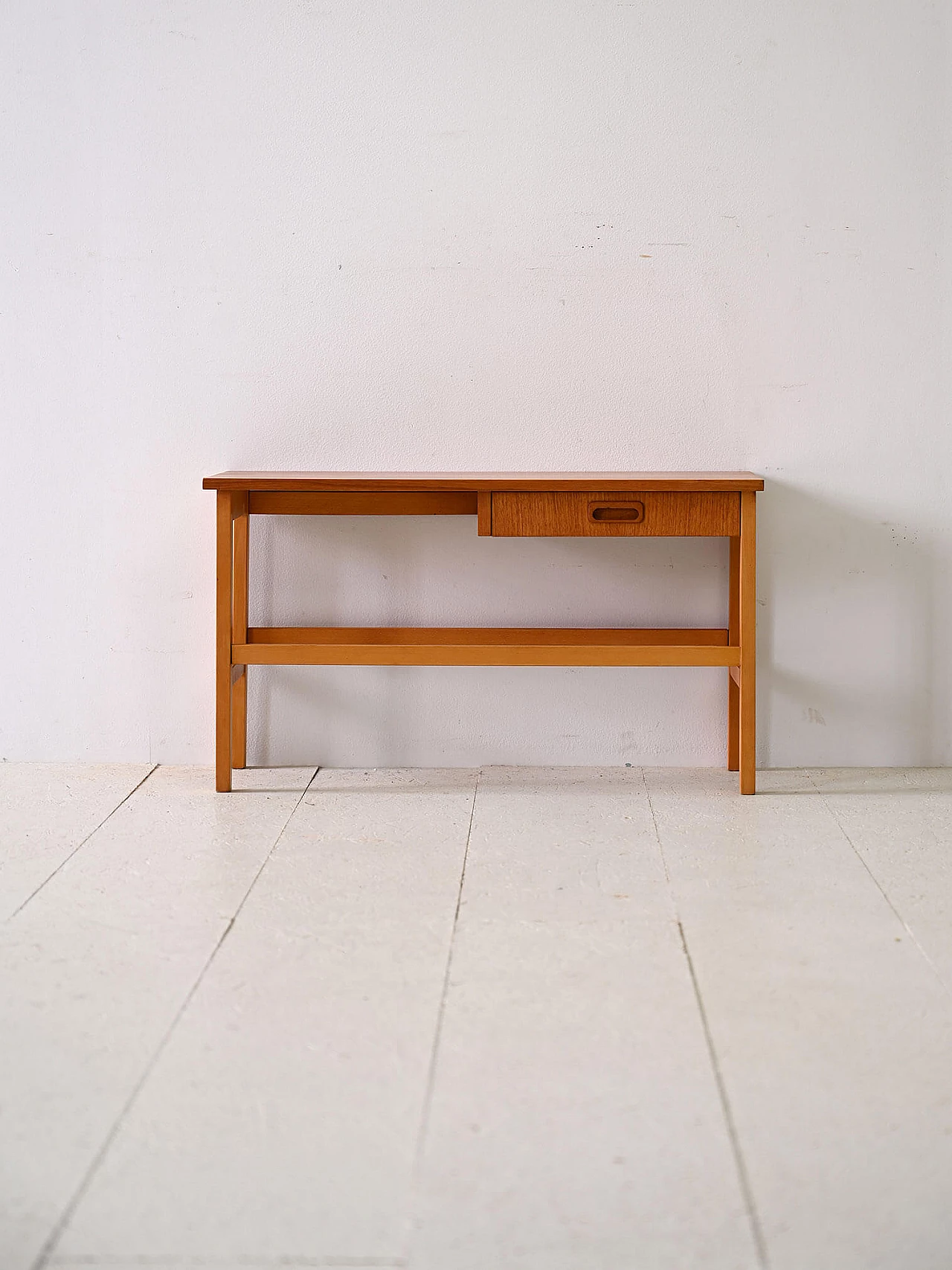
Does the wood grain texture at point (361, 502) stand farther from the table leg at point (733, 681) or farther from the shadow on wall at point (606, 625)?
the table leg at point (733, 681)

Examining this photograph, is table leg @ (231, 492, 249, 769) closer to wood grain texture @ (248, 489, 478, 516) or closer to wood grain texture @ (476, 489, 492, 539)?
wood grain texture @ (248, 489, 478, 516)

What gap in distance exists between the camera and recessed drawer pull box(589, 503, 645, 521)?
115 inches

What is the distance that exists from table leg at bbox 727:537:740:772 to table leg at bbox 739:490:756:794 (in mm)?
78

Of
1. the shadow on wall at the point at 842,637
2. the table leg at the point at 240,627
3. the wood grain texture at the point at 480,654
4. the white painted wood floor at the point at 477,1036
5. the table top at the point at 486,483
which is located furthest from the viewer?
the shadow on wall at the point at 842,637

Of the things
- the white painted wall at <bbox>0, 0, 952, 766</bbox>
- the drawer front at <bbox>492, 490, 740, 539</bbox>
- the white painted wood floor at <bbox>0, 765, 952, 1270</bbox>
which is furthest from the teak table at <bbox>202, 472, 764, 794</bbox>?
the white painted wood floor at <bbox>0, 765, 952, 1270</bbox>

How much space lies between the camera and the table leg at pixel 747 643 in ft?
9.73

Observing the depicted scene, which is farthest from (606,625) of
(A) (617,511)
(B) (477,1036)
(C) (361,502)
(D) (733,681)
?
(B) (477,1036)

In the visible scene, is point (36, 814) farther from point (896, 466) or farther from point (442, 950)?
point (896, 466)

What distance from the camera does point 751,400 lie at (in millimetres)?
3227

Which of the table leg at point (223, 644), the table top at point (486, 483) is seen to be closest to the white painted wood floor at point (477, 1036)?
the table leg at point (223, 644)

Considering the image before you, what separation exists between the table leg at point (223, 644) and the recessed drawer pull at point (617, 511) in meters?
0.87

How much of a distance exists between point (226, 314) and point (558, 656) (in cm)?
124

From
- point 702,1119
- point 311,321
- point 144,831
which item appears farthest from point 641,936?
point 311,321

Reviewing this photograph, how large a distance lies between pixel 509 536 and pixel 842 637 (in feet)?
3.22
